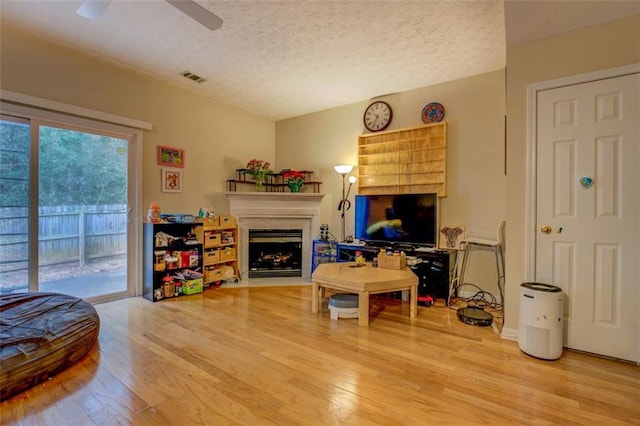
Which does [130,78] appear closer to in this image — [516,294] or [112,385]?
[112,385]

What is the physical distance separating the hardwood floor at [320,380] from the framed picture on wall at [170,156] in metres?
2.00

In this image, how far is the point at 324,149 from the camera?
16.0ft

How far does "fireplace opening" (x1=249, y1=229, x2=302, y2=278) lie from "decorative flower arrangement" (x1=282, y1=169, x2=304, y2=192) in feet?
2.25

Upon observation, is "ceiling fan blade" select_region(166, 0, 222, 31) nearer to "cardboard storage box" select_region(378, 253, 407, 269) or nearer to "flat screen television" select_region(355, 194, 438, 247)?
"cardboard storage box" select_region(378, 253, 407, 269)

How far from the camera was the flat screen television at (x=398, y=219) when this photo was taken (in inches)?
144

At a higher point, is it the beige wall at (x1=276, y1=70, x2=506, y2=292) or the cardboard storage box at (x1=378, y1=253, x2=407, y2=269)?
the beige wall at (x1=276, y1=70, x2=506, y2=292)

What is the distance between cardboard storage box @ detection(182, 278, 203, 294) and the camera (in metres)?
3.72

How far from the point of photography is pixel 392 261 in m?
3.30

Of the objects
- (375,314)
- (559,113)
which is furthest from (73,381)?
(559,113)

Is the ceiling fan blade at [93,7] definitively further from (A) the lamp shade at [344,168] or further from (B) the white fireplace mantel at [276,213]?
(A) the lamp shade at [344,168]

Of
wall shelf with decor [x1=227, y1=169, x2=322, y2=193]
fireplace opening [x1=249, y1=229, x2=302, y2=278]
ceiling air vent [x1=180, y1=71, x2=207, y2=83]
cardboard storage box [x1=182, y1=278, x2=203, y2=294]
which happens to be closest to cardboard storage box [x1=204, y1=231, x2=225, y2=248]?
cardboard storage box [x1=182, y1=278, x2=203, y2=294]

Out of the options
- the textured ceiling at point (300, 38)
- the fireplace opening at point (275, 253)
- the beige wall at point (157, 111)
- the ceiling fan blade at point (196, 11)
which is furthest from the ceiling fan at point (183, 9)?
the fireplace opening at point (275, 253)

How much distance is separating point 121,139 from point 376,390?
3769mm

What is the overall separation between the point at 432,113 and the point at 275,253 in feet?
9.97
